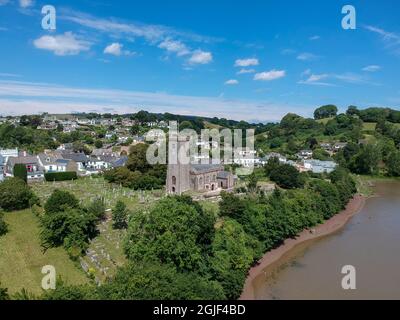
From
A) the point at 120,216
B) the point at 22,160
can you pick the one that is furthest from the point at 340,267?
the point at 22,160

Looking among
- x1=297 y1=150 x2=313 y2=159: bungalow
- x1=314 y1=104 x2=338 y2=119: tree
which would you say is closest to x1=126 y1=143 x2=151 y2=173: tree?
x1=297 y1=150 x2=313 y2=159: bungalow

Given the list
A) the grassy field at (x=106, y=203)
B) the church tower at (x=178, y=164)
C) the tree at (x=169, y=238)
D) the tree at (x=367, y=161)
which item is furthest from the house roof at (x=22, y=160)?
the tree at (x=367, y=161)

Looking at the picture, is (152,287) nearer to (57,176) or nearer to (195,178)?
(195,178)

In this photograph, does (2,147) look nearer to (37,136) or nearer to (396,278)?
(37,136)

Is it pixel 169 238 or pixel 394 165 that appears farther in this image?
pixel 394 165

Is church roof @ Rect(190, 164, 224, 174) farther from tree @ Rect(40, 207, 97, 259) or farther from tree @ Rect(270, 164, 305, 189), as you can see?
tree @ Rect(40, 207, 97, 259)

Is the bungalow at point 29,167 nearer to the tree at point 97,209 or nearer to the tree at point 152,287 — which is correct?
the tree at point 97,209

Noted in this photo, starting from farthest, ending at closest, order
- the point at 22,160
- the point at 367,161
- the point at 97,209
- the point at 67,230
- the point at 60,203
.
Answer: the point at 367,161 < the point at 22,160 < the point at 97,209 < the point at 60,203 < the point at 67,230
